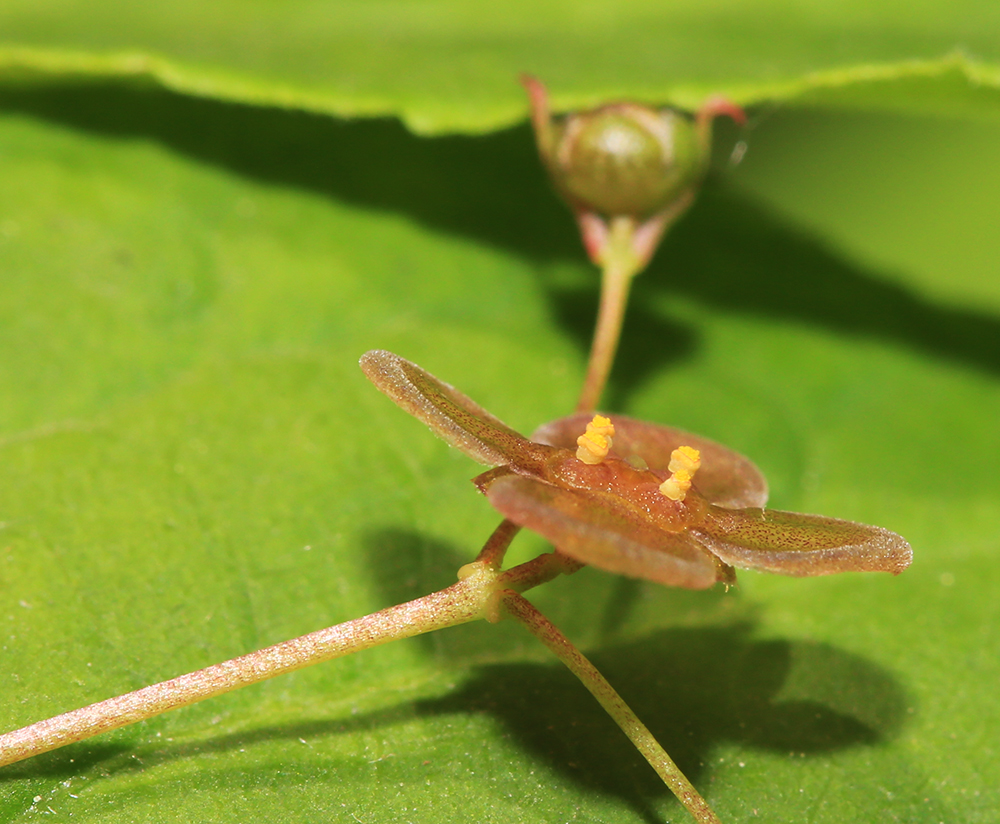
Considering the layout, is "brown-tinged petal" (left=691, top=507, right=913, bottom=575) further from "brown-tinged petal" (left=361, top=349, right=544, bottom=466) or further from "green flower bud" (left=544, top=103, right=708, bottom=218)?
"green flower bud" (left=544, top=103, right=708, bottom=218)

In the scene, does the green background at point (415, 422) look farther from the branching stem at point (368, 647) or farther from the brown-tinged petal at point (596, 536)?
the brown-tinged petal at point (596, 536)

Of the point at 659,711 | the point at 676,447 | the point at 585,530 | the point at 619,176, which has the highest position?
the point at 619,176

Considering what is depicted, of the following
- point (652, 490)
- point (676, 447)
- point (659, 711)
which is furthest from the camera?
point (659, 711)

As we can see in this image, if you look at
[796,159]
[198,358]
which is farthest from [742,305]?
[796,159]

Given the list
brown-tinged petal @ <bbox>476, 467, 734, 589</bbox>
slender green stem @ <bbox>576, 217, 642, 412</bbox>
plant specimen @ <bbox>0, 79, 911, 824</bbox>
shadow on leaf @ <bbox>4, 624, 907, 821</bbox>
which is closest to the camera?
brown-tinged petal @ <bbox>476, 467, 734, 589</bbox>

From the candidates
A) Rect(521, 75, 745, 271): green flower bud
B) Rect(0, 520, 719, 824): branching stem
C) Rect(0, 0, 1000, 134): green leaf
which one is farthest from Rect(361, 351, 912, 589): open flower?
Rect(0, 0, 1000, 134): green leaf

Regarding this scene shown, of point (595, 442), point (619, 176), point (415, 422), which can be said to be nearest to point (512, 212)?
point (619, 176)

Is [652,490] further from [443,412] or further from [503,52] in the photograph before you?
[503,52]
